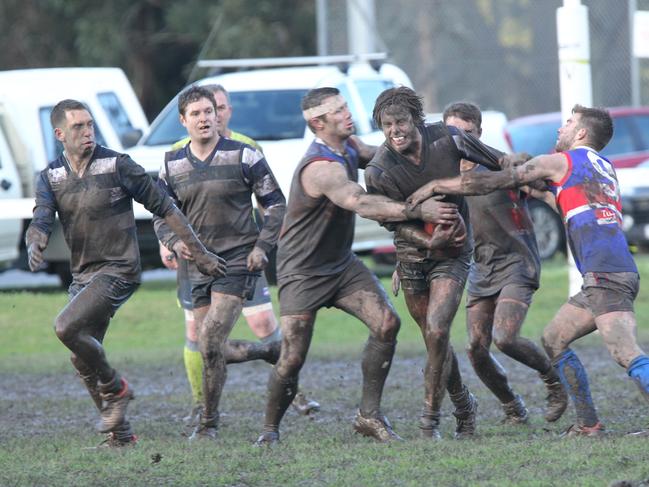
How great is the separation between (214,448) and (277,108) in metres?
8.26

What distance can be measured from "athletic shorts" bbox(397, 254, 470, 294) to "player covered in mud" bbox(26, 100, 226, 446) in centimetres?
111

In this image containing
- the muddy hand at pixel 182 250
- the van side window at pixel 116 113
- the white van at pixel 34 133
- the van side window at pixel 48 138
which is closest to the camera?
the muddy hand at pixel 182 250

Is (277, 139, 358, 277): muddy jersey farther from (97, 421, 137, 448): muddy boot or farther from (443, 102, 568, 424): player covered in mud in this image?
(97, 421, 137, 448): muddy boot

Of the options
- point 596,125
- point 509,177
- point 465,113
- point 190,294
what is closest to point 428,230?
point 509,177

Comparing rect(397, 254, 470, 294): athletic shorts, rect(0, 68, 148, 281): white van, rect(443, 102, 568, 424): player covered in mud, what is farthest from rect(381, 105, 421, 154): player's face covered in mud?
rect(0, 68, 148, 281): white van

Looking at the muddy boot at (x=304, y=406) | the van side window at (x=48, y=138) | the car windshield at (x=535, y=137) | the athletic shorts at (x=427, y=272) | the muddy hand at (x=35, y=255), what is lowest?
the muddy boot at (x=304, y=406)

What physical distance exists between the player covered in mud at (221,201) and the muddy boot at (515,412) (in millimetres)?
1736

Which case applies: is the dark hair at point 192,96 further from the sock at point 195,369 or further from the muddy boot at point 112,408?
the muddy boot at point 112,408

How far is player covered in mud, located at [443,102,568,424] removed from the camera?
8750mm

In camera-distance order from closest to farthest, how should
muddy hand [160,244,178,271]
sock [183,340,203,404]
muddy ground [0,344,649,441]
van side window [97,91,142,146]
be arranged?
muddy ground [0,344,649,441] → sock [183,340,203,404] → muddy hand [160,244,178,271] → van side window [97,91,142,146]

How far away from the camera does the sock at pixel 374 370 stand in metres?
8.30

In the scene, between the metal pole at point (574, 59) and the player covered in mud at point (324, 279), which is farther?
the metal pole at point (574, 59)

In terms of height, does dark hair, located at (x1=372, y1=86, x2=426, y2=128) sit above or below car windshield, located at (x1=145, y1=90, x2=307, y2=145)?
above

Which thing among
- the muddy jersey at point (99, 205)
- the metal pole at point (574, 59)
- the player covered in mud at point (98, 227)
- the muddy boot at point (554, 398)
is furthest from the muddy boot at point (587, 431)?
the metal pole at point (574, 59)
